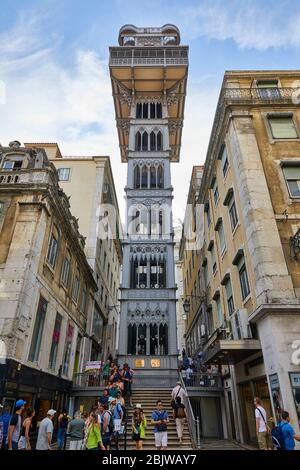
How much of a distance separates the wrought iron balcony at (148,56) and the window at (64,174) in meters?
18.2

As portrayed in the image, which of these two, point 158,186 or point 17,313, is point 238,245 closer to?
point 17,313

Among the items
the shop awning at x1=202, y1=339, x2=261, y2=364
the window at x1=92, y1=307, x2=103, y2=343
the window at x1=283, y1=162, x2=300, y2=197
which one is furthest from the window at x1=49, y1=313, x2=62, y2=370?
the window at x1=283, y1=162, x2=300, y2=197

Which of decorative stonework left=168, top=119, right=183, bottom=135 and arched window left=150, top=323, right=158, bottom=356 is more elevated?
decorative stonework left=168, top=119, right=183, bottom=135

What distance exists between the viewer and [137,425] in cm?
981

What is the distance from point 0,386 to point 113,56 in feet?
133

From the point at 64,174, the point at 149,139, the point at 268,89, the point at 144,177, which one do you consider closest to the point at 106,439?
the point at 268,89

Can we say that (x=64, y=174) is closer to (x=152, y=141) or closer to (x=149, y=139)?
(x=149, y=139)

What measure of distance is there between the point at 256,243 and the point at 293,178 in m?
4.36

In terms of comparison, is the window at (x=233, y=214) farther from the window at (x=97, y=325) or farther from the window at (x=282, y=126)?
the window at (x=97, y=325)

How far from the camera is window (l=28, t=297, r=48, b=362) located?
1409 centimetres

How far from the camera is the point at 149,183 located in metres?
30.8

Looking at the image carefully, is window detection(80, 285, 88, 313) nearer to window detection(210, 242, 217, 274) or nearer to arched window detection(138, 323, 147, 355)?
arched window detection(138, 323, 147, 355)

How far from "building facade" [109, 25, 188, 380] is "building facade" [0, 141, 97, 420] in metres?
5.69

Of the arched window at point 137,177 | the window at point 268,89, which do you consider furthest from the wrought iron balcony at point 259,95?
the arched window at point 137,177
